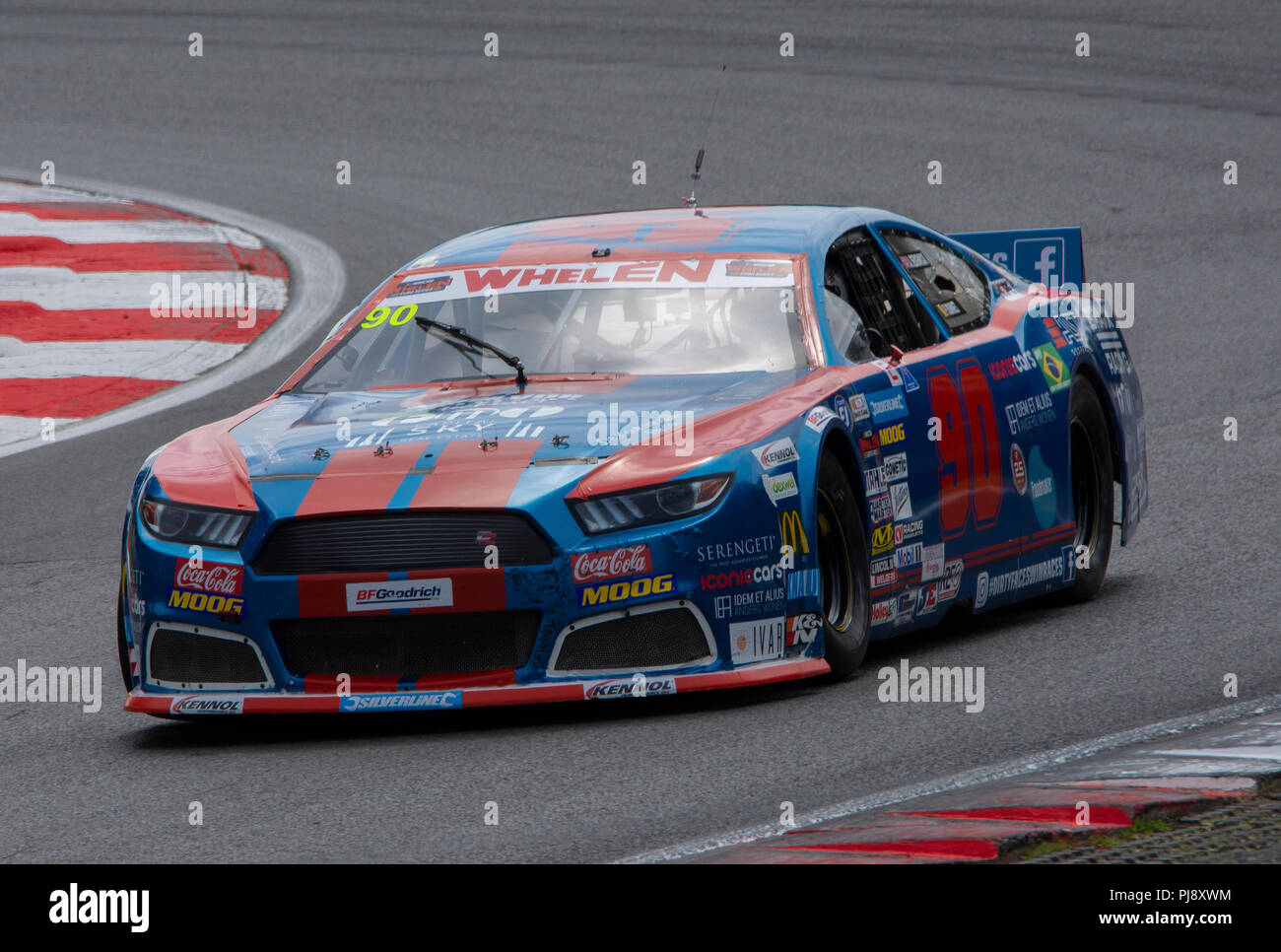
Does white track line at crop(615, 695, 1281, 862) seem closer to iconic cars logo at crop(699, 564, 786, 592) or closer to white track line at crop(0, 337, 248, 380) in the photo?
iconic cars logo at crop(699, 564, 786, 592)

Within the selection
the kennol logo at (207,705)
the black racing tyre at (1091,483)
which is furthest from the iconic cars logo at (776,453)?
the black racing tyre at (1091,483)

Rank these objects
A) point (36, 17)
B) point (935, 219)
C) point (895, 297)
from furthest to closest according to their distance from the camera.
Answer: point (36, 17)
point (935, 219)
point (895, 297)

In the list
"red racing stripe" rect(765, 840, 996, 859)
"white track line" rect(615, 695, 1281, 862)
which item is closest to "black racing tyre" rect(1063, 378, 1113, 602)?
"white track line" rect(615, 695, 1281, 862)

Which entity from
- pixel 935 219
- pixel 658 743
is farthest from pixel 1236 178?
pixel 658 743

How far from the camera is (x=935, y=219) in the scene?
14.9 metres

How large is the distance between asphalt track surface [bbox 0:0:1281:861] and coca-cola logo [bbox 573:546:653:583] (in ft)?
1.28

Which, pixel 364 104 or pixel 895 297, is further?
pixel 364 104

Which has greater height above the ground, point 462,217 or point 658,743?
point 462,217

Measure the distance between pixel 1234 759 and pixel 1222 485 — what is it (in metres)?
4.43

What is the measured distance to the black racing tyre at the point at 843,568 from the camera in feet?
19.0

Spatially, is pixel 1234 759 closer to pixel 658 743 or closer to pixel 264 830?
pixel 658 743

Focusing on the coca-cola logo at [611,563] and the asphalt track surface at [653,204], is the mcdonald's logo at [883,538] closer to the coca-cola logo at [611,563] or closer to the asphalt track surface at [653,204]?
the asphalt track surface at [653,204]
